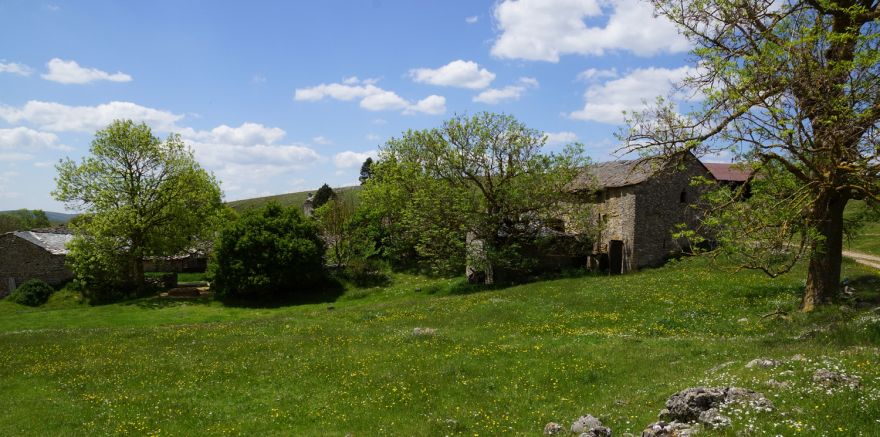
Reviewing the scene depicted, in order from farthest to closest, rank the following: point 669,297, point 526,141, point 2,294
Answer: point 2,294 → point 526,141 → point 669,297

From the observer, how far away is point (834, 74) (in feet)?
46.3

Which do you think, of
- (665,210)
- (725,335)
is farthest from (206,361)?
(665,210)

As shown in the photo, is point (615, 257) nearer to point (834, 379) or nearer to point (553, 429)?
point (834, 379)

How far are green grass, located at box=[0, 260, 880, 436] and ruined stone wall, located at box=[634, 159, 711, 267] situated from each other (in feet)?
40.8

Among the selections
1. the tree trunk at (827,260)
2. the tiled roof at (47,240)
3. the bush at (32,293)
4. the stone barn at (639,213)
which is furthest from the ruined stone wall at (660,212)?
the bush at (32,293)

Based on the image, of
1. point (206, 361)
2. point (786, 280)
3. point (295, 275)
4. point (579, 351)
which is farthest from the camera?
point (295, 275)

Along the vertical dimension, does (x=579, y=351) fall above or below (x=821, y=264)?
below

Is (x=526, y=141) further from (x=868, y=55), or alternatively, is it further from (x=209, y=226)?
(x=209, y=226)

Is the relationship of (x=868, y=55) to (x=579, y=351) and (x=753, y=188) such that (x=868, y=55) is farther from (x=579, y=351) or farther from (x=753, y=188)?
(x=579, y=351)

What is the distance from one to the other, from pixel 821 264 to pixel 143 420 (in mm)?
22982

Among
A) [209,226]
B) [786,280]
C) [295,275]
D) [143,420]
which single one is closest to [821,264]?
[786,280]

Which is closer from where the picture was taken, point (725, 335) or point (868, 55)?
point (868, 55)

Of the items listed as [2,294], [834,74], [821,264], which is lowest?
[2,294]

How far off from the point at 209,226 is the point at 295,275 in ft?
48.3
